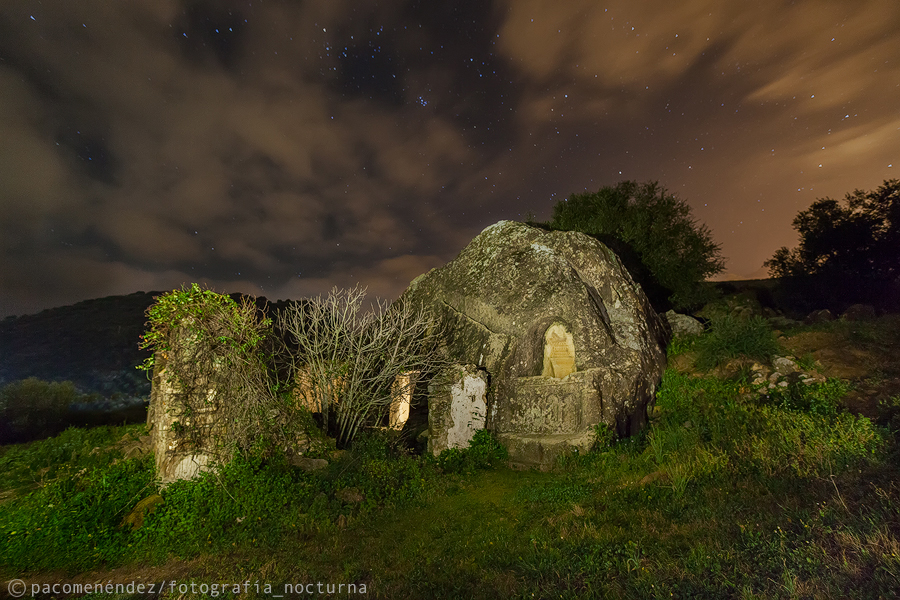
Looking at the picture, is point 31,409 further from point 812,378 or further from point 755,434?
point 812,378

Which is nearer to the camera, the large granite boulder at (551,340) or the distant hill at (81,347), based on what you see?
the large granite boulder at (551,340)

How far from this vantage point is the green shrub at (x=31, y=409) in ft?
51.0

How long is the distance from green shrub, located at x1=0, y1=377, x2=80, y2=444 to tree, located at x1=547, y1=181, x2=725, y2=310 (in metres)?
23.5

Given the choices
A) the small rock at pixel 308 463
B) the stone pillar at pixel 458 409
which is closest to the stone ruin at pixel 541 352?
the stone pillar at pixel 458 409

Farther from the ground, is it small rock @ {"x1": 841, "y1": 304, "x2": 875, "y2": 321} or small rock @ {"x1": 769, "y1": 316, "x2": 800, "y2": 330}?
small rock @ {"x1": 841, "y1": 304, "x2": 875, "y2": 321}

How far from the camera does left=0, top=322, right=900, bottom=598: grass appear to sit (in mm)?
3746

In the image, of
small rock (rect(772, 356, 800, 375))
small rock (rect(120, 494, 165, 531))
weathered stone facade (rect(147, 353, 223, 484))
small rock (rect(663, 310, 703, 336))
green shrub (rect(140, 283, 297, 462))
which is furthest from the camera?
small rock (rect(663, 310, 703, 336))

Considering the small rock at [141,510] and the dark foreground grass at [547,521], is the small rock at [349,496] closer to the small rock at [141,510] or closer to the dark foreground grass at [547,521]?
the dark foreground grass at [547,521]

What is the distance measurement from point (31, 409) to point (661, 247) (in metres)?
28.5

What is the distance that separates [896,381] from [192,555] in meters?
13.0

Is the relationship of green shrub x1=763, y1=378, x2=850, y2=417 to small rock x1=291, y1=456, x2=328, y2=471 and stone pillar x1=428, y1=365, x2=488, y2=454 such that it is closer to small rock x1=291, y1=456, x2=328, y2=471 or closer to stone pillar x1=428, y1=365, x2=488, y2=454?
stone pillar x1=428, y1=365, x2=488, y2=454

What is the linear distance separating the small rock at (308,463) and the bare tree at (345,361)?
6.61 feet

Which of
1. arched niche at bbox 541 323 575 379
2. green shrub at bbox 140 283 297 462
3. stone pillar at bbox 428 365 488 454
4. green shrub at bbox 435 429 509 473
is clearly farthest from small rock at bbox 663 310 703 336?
green shrub at bbox 140 283 297 462

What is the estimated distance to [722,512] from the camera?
4.89m
